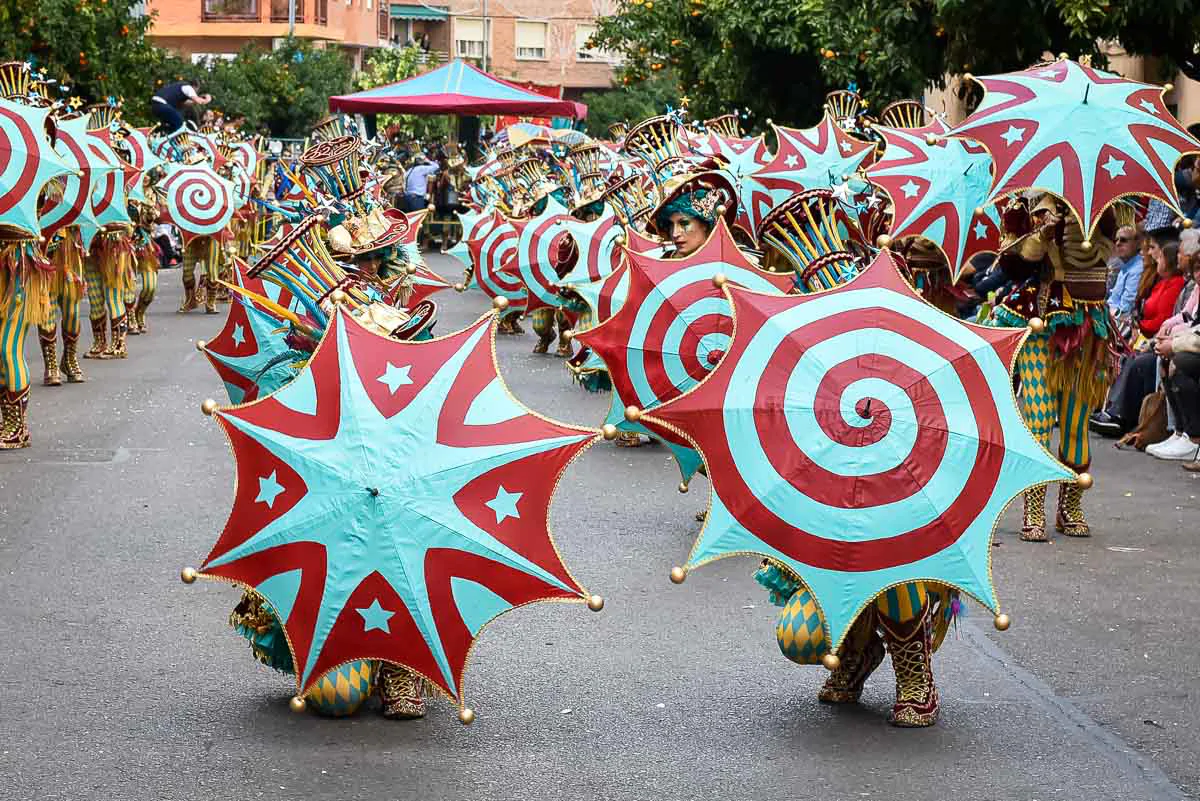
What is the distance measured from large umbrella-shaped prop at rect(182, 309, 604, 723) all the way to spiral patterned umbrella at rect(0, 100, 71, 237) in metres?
5.72

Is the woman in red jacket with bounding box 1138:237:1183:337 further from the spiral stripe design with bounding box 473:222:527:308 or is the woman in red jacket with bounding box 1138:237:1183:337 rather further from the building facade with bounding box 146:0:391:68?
the building facade with bounding box 146:0:391:68

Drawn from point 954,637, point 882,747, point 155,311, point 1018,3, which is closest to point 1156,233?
point 1018,3

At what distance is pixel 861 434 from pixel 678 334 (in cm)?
309

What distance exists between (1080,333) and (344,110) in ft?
87.0

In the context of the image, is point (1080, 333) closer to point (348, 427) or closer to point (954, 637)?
point (954, 637)

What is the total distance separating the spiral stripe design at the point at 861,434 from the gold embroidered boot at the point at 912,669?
59 centimetres

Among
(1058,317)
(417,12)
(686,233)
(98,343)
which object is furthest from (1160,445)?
(417,12)

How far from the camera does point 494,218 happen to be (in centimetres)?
1916

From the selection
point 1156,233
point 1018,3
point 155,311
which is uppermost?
point 1018,3

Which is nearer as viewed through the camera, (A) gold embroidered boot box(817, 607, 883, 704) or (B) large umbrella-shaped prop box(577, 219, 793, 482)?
(A) gold embroidered boot box(817, 607, 883, 704)

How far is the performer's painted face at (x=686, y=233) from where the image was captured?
32.2 feet

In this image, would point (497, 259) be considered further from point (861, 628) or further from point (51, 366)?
point (861, 628)

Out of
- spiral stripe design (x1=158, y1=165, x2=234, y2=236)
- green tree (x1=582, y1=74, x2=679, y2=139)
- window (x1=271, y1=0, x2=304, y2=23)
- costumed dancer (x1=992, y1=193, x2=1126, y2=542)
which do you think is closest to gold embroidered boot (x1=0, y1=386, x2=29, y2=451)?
costumed dancer (x1=992, y1=193, x2=1126, y2=542)

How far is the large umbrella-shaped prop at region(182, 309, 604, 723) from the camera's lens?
5527 mm
